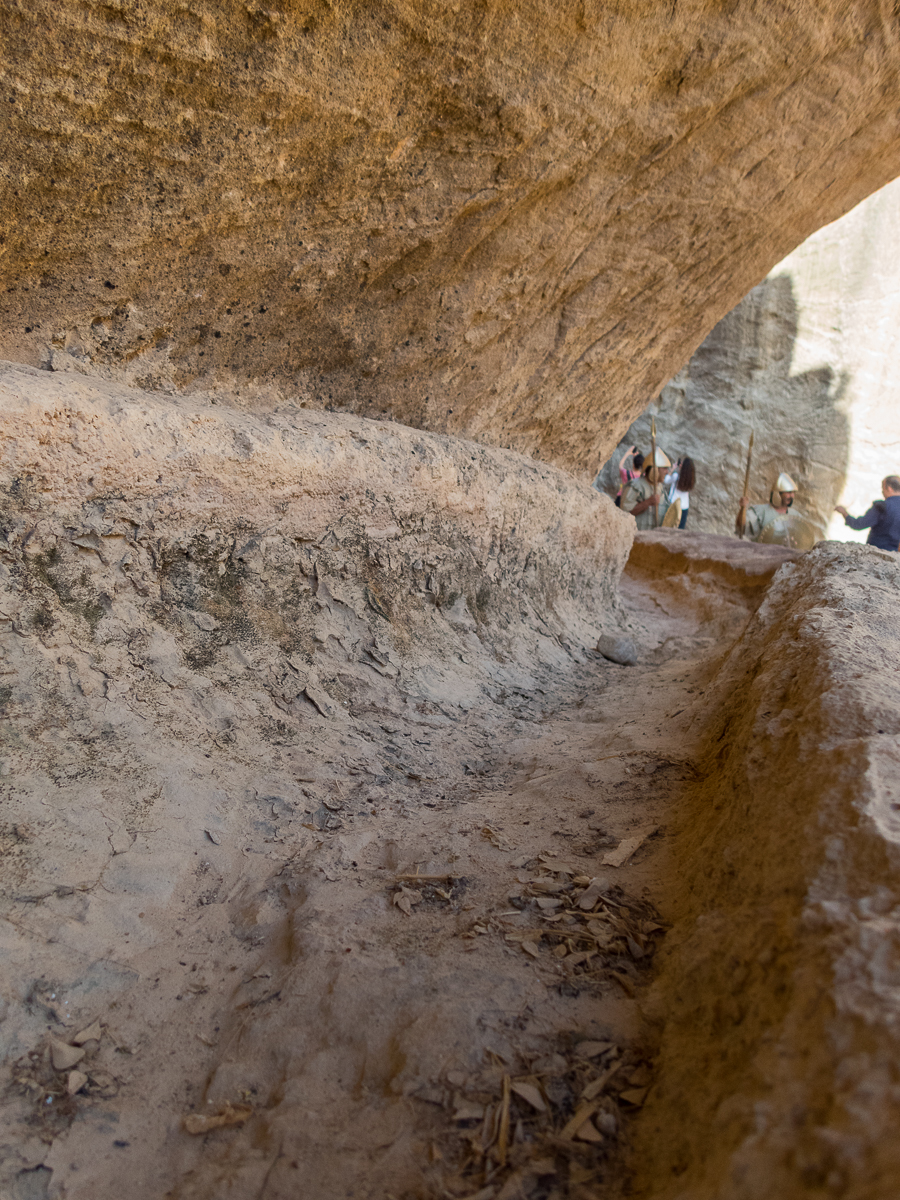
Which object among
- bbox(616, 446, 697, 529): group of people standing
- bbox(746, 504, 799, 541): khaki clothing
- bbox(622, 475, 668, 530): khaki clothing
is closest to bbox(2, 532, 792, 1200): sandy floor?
bbox(616, 446, 697, 529): group of people standing

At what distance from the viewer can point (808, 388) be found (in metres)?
12.6

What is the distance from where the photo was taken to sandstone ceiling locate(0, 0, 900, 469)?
1858 millimetres

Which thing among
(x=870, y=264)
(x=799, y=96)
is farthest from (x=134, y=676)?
(x=870, y=264)

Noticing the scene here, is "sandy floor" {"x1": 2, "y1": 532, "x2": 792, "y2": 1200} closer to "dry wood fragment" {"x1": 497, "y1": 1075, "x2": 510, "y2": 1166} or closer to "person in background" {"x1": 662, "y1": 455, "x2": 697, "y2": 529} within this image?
"dry wood fragment" {"x1": 497, "y1": 1075, "x2": 510, "y2": 1166}

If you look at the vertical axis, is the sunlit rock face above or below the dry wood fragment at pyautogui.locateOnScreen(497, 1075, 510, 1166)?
above

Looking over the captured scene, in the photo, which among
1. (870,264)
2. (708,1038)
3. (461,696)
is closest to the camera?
(708,1038)

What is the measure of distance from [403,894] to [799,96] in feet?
11.7

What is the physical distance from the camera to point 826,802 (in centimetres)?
119

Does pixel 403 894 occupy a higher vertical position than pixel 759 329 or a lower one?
lower

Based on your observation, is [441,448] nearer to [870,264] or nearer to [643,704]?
[643,704]

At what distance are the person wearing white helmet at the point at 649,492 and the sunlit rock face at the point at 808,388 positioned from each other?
2384 millimetres

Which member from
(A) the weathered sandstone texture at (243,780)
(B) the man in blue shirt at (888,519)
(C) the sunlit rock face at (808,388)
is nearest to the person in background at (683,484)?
(C) the sunlit rock face at (808,388)

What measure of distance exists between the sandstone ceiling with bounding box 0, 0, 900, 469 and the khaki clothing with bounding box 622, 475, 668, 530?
586 cm

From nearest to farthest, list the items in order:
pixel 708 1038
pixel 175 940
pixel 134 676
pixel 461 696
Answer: pixel 708 1038 < pixel 175 940 < pixel 134 676 < pixel 461 696
